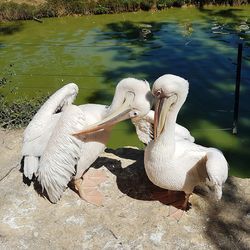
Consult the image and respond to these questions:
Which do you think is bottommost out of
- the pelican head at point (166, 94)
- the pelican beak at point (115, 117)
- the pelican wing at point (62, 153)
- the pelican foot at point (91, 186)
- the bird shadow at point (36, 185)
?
the pelican foot at point (91, 186)

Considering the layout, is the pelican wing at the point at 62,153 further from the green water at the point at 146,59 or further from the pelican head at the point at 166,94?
the green water at the point at 146,59

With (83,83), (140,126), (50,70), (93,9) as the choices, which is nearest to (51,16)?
(93,9)

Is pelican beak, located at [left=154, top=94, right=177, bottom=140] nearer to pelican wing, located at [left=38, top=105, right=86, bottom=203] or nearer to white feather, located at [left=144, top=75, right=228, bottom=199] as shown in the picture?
white feather, located at [left=144, top=75, right=228, bottom=199]

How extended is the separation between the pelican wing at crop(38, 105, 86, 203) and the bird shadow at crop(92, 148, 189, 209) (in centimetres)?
52

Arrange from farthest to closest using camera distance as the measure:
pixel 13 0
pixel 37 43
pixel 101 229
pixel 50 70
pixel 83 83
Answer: pixel 13 0 < pixel 37 43 < pixel 50 70 < pixel 83 83 < pixel 101 229

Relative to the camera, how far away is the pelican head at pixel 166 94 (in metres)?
2.53

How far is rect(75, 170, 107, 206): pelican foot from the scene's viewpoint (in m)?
3.13

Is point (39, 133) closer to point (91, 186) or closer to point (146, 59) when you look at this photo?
point (91, 186)

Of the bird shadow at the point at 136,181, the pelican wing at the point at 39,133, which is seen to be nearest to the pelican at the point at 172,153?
the bird shadow at the point at 136,181

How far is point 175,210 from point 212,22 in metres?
7.89

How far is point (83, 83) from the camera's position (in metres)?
7.16

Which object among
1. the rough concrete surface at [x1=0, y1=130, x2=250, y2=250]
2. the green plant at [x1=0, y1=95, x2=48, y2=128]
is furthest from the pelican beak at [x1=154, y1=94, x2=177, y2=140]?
the green plant at [x1=0, y1=95, x2=48, y2=128]

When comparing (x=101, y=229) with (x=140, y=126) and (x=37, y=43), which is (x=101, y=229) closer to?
(x=140, y=126)

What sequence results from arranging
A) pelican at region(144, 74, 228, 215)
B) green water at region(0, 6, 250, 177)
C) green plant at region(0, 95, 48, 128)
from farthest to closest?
green water at region(0, 6, 250, 177) < green plant at region(0, 95, 48, 128) < pelican at region(144, 74, 228, 215)
